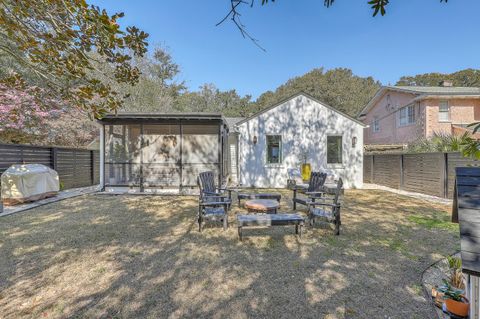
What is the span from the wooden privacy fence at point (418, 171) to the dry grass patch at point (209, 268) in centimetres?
323

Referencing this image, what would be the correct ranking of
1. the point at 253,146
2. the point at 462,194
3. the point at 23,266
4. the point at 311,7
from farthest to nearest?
the point at 253,146, the point at 23,266, the point at 311,7, the point at 462,194

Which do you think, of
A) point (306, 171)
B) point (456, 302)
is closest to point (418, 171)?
point (306, 171)

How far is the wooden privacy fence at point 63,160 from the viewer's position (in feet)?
26.5

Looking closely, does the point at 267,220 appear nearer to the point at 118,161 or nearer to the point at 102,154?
the point at 118,161

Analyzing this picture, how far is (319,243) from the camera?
4582 mm

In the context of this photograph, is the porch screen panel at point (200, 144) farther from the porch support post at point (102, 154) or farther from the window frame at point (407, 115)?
the window frame at point (407, 115)

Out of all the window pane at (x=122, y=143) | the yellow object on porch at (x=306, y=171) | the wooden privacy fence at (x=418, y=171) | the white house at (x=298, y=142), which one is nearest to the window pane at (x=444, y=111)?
the wooden privacy fence at (x=418, y=171)

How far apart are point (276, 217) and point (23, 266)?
3.95 metres

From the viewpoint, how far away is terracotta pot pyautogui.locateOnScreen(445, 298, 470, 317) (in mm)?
2283

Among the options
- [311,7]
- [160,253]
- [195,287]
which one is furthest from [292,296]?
[311,7]

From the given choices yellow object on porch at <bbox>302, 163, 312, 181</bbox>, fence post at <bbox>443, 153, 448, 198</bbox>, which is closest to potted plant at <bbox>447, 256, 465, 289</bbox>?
fence post at <bbox>443, 153, 448, 198</bbox>

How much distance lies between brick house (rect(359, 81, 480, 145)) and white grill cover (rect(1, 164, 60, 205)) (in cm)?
1822

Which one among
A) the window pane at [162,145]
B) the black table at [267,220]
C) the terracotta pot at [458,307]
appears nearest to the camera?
the terracotta pot at [458,307]

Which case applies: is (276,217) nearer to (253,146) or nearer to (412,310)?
(412,310)
